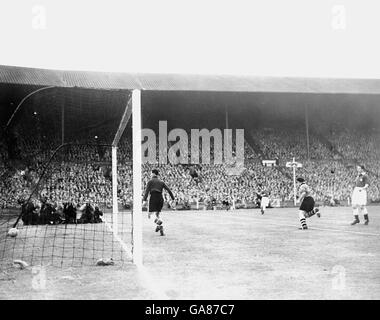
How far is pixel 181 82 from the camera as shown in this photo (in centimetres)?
3862

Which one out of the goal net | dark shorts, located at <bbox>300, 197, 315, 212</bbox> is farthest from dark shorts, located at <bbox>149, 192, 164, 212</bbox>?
the goal net

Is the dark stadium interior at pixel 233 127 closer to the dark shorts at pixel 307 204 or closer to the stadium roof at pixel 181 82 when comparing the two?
the stadium roof at pixel 181 82

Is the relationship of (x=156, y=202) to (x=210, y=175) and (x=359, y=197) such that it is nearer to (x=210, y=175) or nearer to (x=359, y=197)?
(x=359, y=197)

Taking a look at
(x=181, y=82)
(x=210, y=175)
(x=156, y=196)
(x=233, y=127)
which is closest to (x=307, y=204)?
(x=156, y=196)

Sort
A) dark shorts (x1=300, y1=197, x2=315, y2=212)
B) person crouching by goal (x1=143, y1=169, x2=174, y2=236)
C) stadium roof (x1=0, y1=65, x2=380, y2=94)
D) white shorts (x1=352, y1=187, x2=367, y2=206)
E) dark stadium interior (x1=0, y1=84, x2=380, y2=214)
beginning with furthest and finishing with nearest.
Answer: dark stadium interior (x1=0, y1=84, x2=380, y2=214) < stadium roof (x1=0, y1=65, x2=380, y2=94) < white shorts (x1=352, y1=187, x2=367, y2=206) < dark shorts (x1=300, y1=197, x2=315, y2=212) < person crouching by goal (x1=143, y1=169, x2=174, y2=236)

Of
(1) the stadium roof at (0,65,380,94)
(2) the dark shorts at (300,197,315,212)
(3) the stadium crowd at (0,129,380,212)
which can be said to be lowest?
(2) the dark shorts at (300,197,315,212)

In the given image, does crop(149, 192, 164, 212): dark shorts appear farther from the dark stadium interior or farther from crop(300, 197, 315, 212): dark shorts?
the dark stadium interior

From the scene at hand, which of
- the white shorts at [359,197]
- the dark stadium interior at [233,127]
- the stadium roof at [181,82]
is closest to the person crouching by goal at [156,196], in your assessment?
the white shorts at [359,197]

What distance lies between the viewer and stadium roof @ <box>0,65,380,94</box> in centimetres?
3401

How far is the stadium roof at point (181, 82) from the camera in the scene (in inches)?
1339
